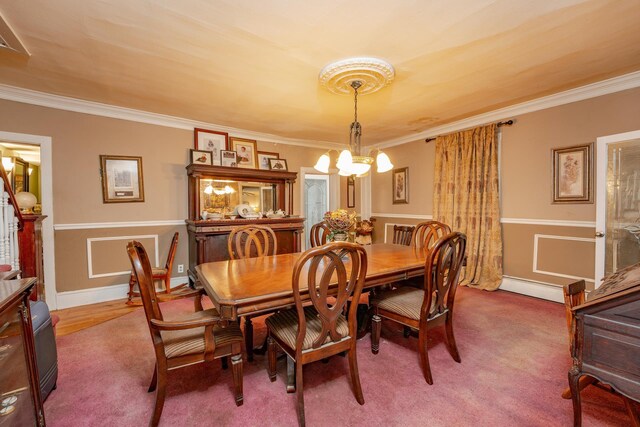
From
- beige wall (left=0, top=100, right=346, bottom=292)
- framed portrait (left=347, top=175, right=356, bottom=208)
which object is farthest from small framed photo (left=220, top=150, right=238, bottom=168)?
framed portrait (left=347, top=175, right=356, bottom=208)

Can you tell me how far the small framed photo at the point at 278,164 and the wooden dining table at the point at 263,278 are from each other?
2.46 meters

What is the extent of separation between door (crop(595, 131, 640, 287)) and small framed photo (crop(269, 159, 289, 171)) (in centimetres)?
395

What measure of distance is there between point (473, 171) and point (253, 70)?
320 centimetres

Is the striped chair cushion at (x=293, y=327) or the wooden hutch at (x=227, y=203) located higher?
the wooden hutch at (x=227, y=203)

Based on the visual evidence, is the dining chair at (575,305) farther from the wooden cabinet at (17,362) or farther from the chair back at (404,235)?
the wooden cabinet at (17,362)

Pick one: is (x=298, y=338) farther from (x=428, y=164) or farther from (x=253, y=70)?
(x=428, y=164)

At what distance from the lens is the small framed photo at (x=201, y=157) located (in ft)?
12.7

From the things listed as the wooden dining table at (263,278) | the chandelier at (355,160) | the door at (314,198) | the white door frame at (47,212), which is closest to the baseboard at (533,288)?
the wooden dining table at (263,278)

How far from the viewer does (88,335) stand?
2570 millimetres

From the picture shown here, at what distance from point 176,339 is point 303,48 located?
215cm

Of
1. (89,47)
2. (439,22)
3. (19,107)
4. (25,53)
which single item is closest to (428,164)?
(439,22)

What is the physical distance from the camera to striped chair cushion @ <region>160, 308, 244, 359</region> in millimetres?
1502

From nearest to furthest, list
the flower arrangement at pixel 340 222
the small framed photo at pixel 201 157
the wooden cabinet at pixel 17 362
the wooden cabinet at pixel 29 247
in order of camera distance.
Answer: the wooden cabinet at pixel 17 362, the flower arrangement at pixel 340 222, the wooden cabinet at pixel 29 247, the small framed photo at pixel 201 157

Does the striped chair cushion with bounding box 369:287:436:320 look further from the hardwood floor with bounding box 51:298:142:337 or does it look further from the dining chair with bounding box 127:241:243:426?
the hardwood floor with bounding box 51:298:142:337
